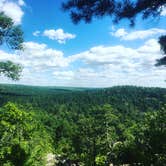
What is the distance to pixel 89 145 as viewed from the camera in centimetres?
3125

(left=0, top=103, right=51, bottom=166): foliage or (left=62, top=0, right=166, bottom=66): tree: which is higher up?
(left=62, top=0, right=166, bottom=66): tree

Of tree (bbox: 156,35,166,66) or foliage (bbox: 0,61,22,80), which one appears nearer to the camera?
tree (bbox: 156,35,166,66)

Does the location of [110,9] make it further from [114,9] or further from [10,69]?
[10,69]

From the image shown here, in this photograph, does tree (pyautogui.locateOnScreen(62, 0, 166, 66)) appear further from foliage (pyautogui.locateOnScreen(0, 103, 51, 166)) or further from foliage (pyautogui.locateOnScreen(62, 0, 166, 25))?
foliage (pyautogui.locateOnScreen(0, 103, 51, 166))

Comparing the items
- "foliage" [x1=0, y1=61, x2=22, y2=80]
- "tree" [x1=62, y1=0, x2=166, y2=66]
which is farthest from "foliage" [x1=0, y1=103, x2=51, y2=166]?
"tree" [x1=62, y1=0, x2=166, y2=66]

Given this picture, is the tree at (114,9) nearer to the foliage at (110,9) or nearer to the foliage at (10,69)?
the foliage at (110,9)

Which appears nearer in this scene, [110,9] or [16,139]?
[110,9]

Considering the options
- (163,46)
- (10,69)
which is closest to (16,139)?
(10,69)

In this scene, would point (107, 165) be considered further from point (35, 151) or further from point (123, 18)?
point (35, 151)

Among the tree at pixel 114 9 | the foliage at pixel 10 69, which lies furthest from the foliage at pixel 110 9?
the foliage at pixel 10 69

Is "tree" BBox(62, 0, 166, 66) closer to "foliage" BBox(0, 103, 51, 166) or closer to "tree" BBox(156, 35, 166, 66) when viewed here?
"tree" BBox(156, 35, 166, 66)

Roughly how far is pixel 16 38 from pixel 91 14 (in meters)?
10.3

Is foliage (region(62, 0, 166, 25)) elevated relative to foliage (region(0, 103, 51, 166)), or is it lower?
elevated

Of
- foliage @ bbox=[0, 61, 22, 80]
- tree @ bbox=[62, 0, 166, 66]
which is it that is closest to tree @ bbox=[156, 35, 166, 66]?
tree @ bbox=[62, 0, 166, 66]
